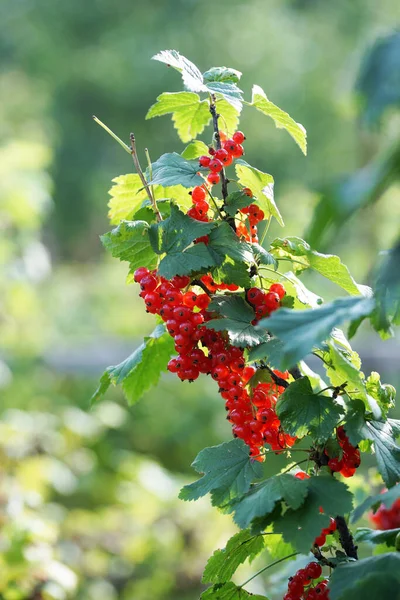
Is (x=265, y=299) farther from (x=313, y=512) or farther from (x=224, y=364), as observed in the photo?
(x=313, y=512)

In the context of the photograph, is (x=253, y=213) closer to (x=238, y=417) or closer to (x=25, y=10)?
(x=238, y=417)

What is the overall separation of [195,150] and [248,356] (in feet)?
0.93

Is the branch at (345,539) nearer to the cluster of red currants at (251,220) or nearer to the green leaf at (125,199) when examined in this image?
the cluster of red currants at (251,220)

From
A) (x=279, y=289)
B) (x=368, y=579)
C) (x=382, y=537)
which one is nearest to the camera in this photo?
(x=368, y=579)

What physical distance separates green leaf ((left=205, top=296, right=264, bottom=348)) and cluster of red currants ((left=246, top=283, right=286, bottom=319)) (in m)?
0.01

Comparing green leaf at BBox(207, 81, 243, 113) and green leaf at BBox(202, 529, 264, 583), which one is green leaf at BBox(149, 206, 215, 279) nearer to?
green leaf at BBox(207, 81, 243, 113)

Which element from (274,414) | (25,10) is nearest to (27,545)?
(274,414)

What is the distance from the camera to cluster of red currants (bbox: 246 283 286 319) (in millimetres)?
748

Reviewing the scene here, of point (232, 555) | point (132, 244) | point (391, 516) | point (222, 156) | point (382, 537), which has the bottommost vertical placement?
point (391, 516)

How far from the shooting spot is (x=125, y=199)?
0.87 meters

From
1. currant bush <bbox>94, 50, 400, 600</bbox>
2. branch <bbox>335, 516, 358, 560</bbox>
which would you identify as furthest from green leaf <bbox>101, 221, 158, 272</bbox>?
branch <bbox>335, 516, 358, 560</bbox>

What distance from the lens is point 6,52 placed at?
11.0m

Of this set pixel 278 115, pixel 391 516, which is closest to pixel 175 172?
pixel 278 115

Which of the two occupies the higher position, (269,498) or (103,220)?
(269,498)
